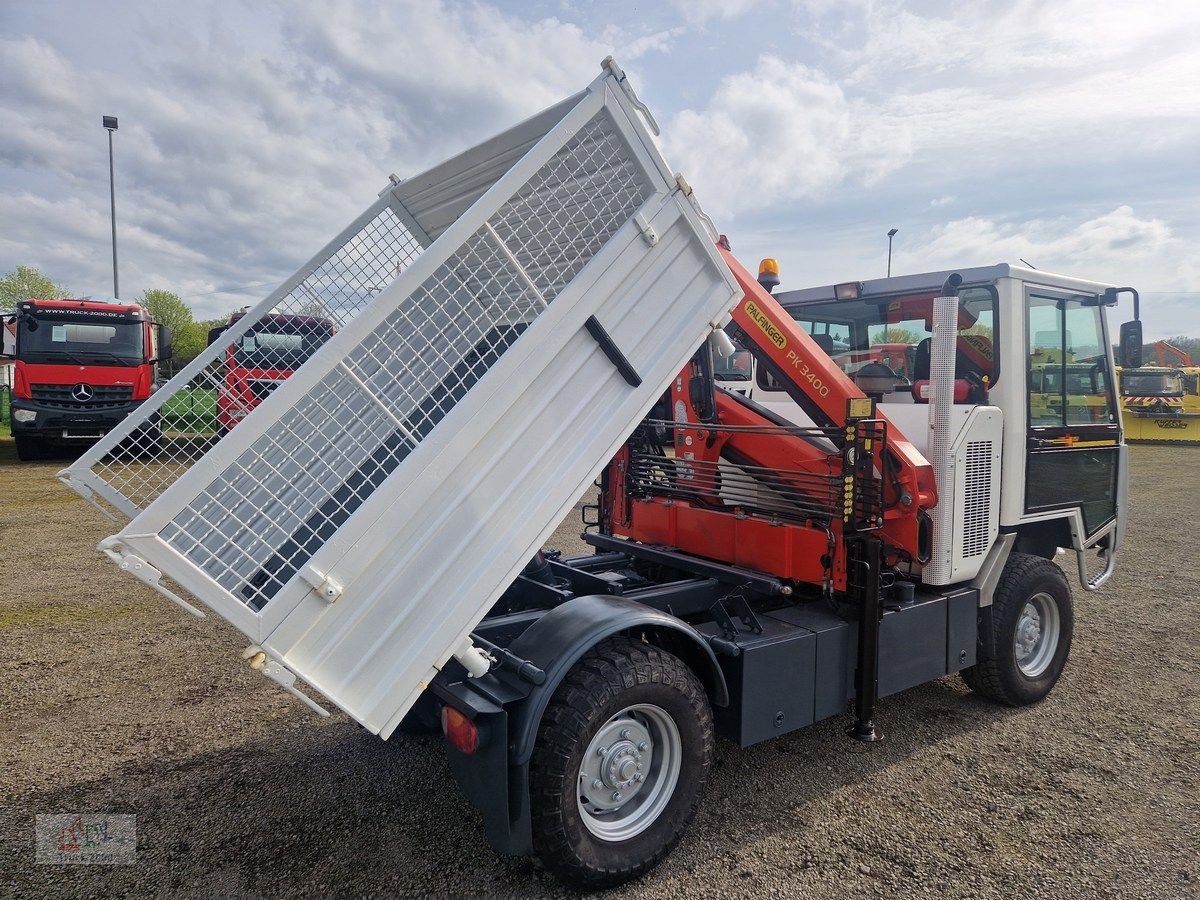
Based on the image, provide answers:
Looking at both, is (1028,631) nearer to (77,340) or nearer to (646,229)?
(646,229)

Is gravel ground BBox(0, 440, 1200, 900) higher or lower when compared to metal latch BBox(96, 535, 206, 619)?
lower

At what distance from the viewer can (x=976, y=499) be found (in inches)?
157

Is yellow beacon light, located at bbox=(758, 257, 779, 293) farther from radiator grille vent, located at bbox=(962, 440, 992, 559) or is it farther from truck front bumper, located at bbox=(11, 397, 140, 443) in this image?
truck front bumper, located at bbox=(11, 397, 140, 443)

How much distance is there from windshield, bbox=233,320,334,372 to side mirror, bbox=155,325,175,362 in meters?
13.3

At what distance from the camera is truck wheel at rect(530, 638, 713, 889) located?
2.71 metres

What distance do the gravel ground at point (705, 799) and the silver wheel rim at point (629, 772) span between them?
0.80ft

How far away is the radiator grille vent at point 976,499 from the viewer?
3932 mm

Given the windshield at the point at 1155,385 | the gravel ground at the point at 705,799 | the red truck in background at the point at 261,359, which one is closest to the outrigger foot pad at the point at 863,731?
the gravel ground at the point at 705,799

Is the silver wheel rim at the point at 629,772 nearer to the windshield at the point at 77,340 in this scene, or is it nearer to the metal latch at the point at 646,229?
the metal latch at the point at 646,229

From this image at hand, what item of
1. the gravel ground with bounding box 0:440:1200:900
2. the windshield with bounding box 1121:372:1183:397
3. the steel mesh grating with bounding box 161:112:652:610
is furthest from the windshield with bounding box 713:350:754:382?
the windshield with bounding box 1121:372:1183:397

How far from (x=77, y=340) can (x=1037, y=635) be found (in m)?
16.3

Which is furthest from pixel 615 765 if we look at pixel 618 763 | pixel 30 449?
pixel 30 449

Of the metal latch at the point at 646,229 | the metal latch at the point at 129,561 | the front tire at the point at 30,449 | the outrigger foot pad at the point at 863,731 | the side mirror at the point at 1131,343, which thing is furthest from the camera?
the front tire at the point at 30,449

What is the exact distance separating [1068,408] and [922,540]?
55.4 inches
